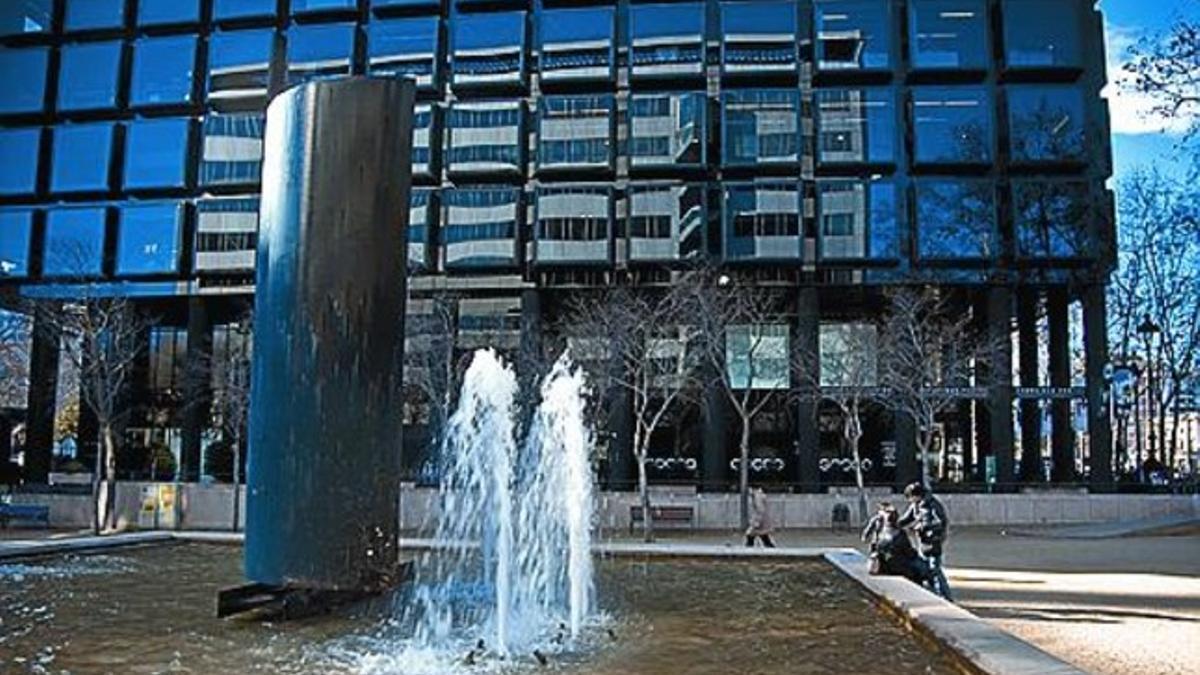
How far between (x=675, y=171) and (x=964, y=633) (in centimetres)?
3511

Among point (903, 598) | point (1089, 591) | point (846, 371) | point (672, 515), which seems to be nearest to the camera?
point (903, 598)

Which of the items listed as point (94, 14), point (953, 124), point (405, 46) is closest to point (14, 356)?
point (94, 14)

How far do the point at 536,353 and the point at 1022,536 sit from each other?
18549 mm

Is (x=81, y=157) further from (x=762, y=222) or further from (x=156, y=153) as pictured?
(x=762, y=222)

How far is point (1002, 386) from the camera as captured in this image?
1565 inches

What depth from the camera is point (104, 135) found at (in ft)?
151

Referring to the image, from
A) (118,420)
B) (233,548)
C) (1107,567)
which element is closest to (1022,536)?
(1107,567)

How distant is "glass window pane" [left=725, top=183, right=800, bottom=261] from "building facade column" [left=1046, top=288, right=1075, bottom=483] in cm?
1053

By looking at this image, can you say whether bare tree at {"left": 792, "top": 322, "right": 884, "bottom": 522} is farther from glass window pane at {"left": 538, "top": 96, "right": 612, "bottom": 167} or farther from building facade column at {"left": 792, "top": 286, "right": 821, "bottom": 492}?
glass window pane at {"left": 538, "top": 96, "right": 612, "bottom": 167}

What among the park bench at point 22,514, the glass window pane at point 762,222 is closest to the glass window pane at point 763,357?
the glass window pane at point 762,222

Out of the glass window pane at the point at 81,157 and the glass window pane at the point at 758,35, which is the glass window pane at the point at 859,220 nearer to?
the glass window pane at the point at 758,35

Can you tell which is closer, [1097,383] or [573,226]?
[1097,383]

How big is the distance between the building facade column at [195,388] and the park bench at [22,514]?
48.9ft

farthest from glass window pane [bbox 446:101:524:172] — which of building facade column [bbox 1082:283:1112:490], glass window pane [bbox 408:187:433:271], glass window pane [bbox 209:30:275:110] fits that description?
building facade column [bbox 1082:283:1112:490]
